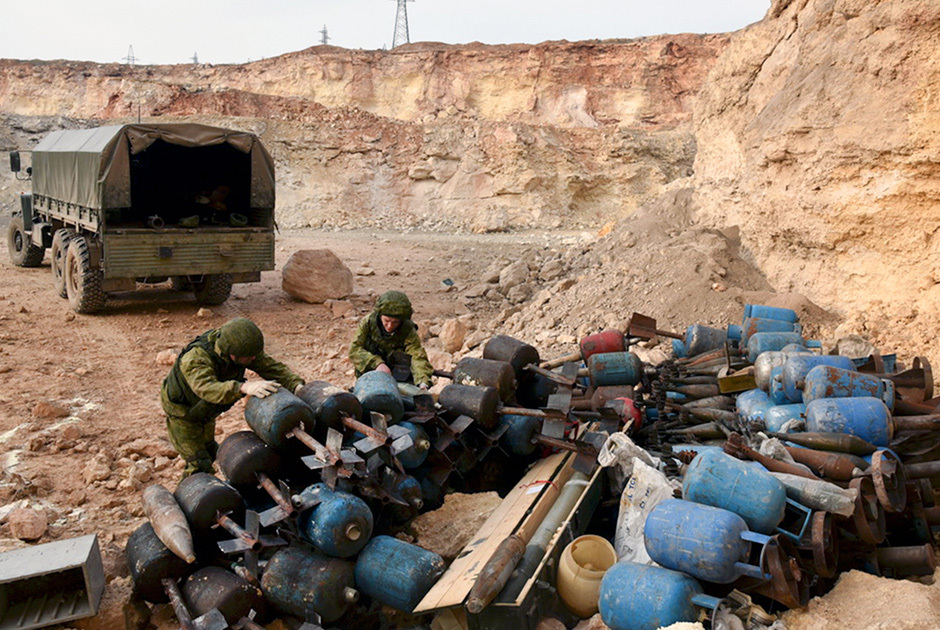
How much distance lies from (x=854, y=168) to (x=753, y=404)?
334 cm

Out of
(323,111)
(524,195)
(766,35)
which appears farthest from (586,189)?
(766,35)

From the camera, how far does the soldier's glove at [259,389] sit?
412 cm

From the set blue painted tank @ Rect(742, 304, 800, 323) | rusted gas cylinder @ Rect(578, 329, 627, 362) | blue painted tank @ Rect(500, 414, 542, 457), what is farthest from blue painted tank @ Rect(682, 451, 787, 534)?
blue painted tank @ Rect(742, 304, 800, 323)

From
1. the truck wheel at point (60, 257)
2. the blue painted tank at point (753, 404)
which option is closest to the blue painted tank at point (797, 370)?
the blue painted tank at point (753, 404)

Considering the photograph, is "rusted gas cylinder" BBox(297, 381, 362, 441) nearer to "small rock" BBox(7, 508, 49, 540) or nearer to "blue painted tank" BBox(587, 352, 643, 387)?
"small rock" BBox(7, 508, 49, 540)

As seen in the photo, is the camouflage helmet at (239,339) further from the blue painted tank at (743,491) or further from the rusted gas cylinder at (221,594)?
the blue painted tank at (743,491)

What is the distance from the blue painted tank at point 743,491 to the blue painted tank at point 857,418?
874 mm

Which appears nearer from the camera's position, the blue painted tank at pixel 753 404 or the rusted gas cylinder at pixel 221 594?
the rusted gas cylinder at pixel 221 594

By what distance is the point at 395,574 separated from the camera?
11.7 feet

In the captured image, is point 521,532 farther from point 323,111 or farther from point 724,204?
point 323,111

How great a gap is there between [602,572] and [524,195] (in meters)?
22.7

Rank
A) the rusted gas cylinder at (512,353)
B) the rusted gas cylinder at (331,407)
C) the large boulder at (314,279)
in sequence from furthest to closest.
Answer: the large boulder at (314,279) < the rusted gas cylinder at (512,353) < the rusted gas cylinder at (331,407)

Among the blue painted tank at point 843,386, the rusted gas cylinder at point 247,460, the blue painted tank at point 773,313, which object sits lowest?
the rusted gas cylinder at point 247,460

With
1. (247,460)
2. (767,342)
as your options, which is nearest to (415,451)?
(247,460)
